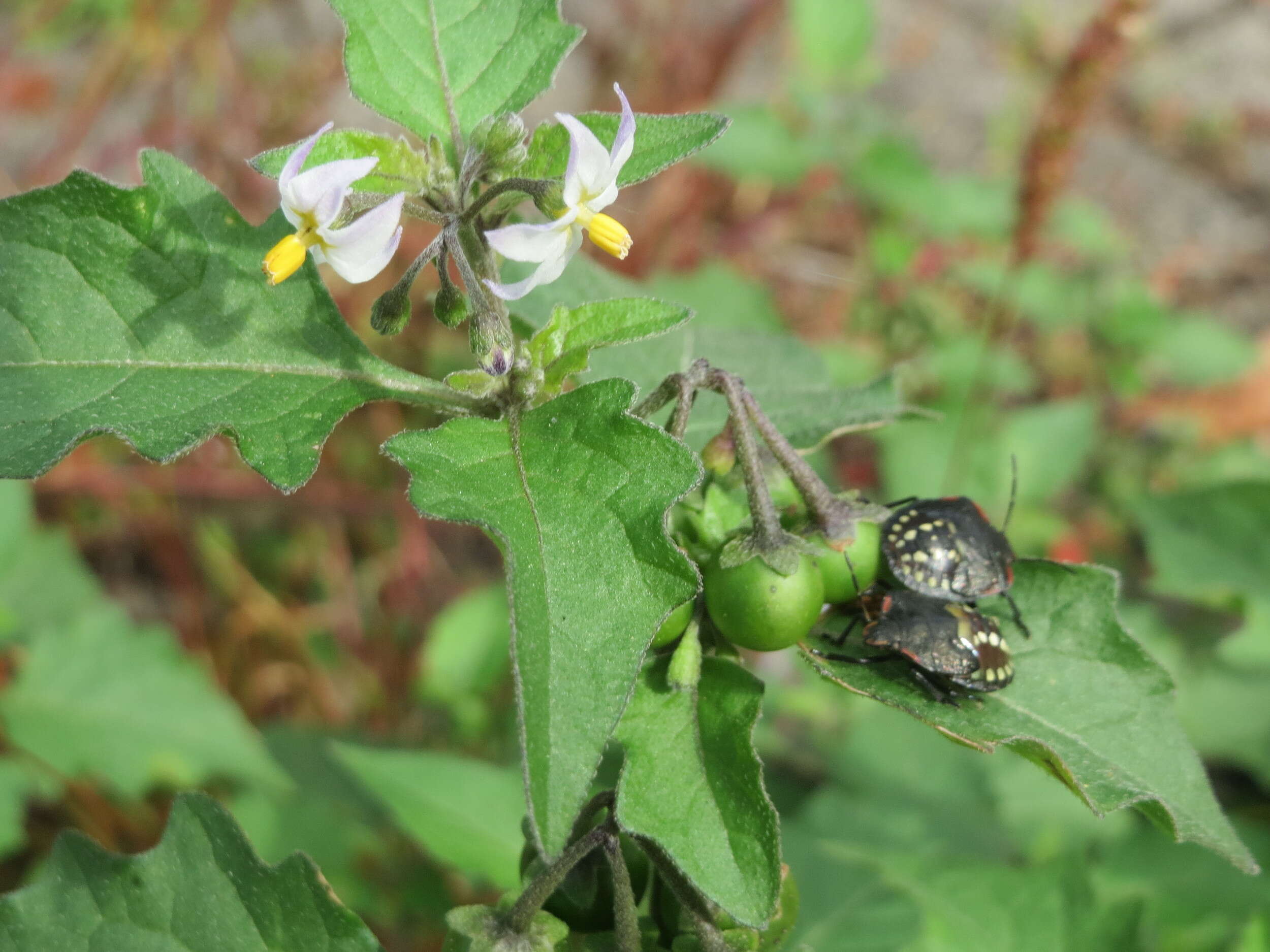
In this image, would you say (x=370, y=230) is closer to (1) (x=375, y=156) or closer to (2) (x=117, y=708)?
(1) (x=375, y=156)

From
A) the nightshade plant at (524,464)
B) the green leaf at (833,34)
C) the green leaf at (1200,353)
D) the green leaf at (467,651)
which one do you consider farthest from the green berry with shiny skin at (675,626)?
the green leaf at (1200,353)

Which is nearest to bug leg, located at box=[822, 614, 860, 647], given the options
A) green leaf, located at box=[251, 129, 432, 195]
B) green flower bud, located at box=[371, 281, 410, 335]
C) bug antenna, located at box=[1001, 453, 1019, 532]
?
bug antenna, located at box=[1001, 453, 1019, 532]

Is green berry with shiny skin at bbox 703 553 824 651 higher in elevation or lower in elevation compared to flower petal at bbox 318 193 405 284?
lower

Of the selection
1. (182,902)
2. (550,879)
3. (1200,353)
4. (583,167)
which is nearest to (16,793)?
(182,902)

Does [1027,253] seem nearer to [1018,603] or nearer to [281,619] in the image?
[1018,603]

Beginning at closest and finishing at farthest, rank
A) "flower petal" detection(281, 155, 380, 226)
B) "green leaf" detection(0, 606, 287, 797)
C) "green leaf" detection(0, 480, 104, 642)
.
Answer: "flower petal" detection(281, 155, 380, 226) → "green leaf" detection(0, 606, 287, 797) → "green leaf" detection(0, 480, 104, 642)

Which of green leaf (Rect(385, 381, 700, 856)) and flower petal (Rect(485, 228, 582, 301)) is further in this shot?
flower petal (Rect(485, 228, 582, 301))

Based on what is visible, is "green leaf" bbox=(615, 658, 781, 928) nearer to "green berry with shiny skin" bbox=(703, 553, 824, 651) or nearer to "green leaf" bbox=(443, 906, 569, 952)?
"green berry with shiny skin" bbox=(703, 553, 824, 651)
